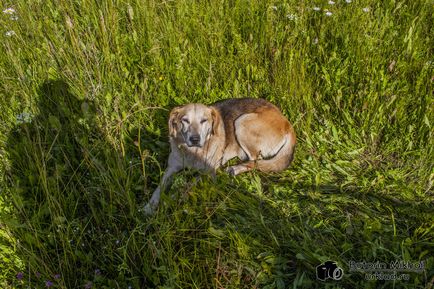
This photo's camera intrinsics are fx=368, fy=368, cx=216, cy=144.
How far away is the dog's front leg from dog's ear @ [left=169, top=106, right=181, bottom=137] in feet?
0.96

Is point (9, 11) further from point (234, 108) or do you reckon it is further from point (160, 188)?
point (160, 188)

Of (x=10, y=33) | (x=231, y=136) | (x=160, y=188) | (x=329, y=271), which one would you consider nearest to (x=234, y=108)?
(x=231, y=136)

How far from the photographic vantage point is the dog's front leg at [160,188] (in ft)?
8.76

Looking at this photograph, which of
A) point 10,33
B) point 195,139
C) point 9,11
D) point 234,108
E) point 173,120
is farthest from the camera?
point 9,11

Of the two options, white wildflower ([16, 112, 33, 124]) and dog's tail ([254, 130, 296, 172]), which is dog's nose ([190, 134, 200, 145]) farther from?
white wildflower ([16, 112, 33, 124])

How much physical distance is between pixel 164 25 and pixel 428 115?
104 inches

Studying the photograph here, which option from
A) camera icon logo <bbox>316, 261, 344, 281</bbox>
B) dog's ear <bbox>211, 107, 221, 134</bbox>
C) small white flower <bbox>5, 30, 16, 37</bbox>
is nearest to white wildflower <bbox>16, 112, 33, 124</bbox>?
small white flower <bbox>5, 30, 16, 37</bbox>

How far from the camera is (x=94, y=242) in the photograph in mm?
2561

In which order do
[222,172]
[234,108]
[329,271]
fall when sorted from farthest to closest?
[234,108]
[222,172]
[329,271]

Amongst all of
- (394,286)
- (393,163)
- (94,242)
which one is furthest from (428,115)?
(94,242)

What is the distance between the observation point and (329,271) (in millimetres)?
2201

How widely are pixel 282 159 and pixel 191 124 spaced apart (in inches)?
33.6

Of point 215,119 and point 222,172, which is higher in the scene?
point 215,119

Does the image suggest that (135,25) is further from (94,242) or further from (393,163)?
(393,163)
